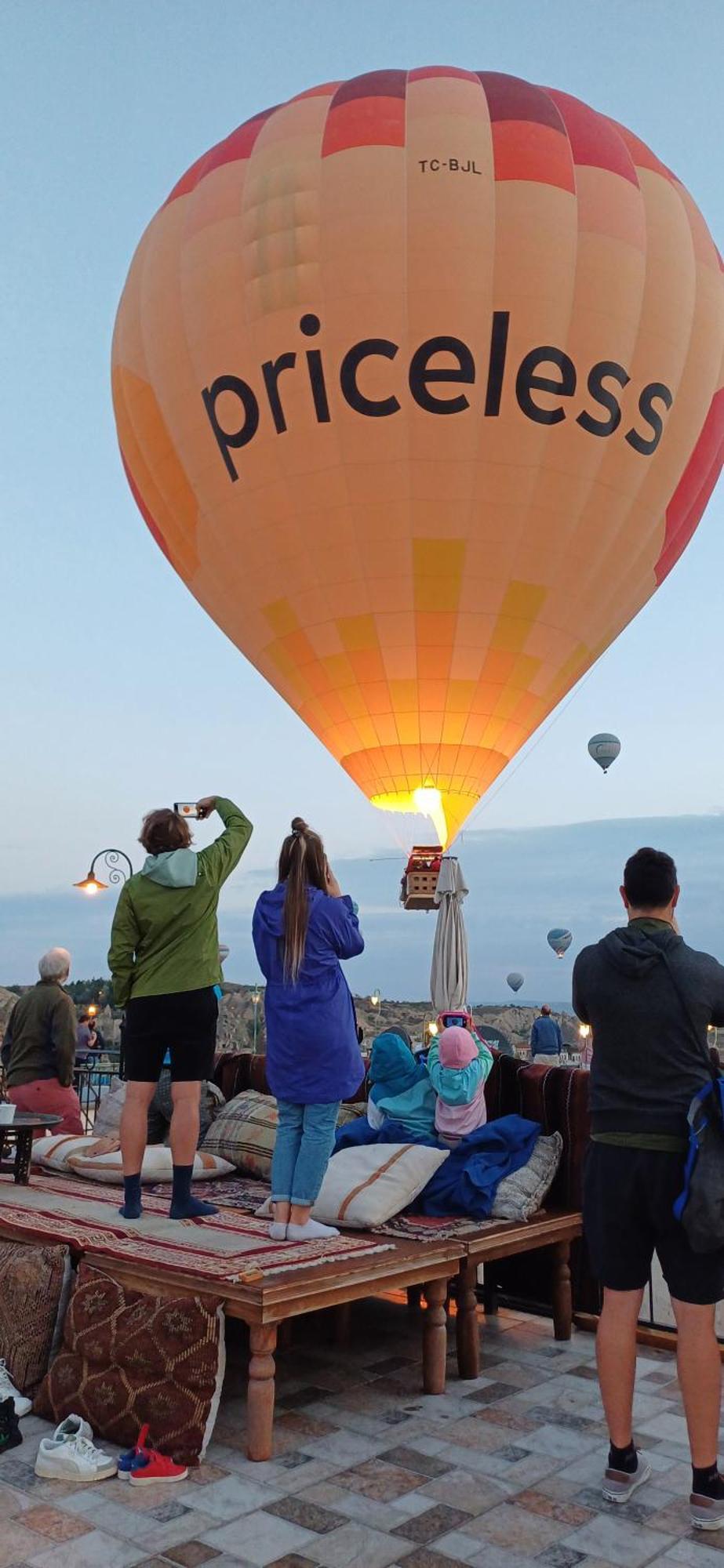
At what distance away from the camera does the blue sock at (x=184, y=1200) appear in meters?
4.34

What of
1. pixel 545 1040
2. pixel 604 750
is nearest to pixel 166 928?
pixel 545 1040

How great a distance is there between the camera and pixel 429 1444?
3.59 m

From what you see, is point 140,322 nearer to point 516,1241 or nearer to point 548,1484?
point 516,1241

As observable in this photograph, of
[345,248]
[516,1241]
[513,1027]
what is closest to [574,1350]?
[516,1241]

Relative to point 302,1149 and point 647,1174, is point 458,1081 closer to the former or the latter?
point 302,1149

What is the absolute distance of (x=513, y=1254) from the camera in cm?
459

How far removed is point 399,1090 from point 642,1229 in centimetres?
219

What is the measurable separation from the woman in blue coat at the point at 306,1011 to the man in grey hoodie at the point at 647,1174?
104 centimetres

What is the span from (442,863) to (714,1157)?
10576 millimetres

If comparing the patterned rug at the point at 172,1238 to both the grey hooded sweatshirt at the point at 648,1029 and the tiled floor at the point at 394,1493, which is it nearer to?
the tiled floor at the point at 394,1493

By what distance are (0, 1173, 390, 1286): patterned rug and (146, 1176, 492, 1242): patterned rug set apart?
0.30ft

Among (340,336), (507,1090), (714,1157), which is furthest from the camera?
(340,336)

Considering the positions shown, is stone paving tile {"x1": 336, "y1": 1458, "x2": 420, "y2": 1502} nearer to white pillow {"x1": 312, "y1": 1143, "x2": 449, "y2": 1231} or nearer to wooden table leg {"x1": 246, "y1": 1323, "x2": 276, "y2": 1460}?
wooden table leg {"x1": 246, "y1": 1323, "x2": 276, "y2": 1460}

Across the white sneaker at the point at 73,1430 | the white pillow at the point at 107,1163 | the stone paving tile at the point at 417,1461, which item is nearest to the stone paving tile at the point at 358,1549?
the stone paving tile at the point at 417,1461
